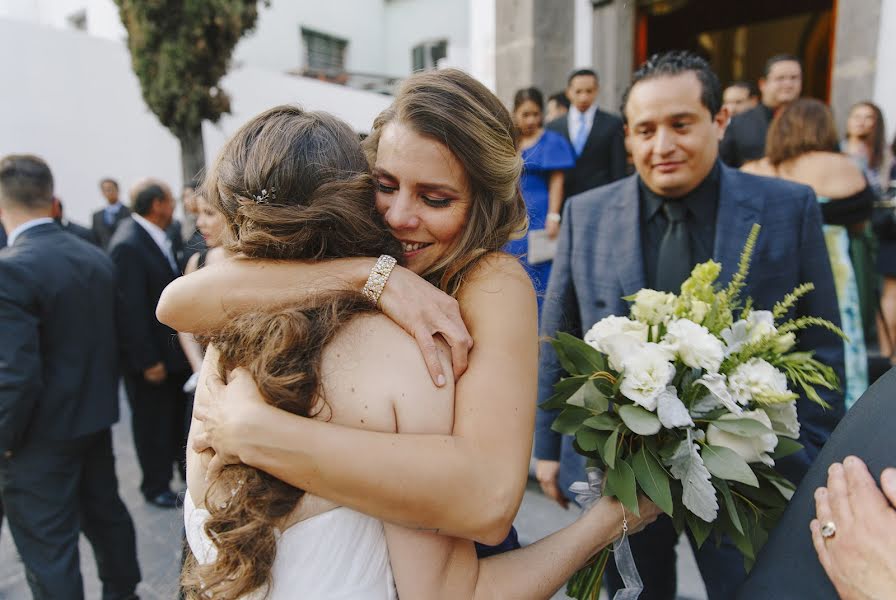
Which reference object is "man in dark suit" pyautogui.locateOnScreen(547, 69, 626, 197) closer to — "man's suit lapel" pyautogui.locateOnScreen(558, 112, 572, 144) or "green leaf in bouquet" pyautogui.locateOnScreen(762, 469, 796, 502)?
"man's suit lapel" pyautogui.locateOnScreen(558, 112, 572, 144)

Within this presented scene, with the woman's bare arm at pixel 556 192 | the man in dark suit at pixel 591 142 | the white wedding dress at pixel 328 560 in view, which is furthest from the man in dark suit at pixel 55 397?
the man in dark suit at pixel 591 142

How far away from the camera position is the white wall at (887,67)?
4867mm

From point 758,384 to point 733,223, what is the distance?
0.94 m

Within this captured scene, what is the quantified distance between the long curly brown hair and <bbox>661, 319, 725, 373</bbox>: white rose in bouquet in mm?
789

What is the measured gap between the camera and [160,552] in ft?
12.2

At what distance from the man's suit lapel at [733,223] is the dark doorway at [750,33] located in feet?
24.4

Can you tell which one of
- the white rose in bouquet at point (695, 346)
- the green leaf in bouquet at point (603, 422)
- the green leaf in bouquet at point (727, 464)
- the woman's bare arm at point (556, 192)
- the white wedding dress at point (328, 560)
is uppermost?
the woman's bare arm at point (556, 192)

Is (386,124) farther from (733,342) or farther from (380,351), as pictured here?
(733,342)

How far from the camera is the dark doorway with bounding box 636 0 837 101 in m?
9.31

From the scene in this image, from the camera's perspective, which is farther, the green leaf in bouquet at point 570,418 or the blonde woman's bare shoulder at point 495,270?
the green leaf in bouquet at point 570,418

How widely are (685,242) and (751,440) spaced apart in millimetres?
986

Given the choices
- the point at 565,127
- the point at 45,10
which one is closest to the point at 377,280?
the point at 565,127

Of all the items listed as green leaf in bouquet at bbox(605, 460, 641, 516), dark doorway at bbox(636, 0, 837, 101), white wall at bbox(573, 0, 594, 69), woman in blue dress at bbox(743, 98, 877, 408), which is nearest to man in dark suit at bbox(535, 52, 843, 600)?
green leaf in bouquet at bbox(605, 460, 641, 516)

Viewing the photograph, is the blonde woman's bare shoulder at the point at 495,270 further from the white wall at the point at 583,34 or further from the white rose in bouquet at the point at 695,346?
the white wall at the point at 583,34
